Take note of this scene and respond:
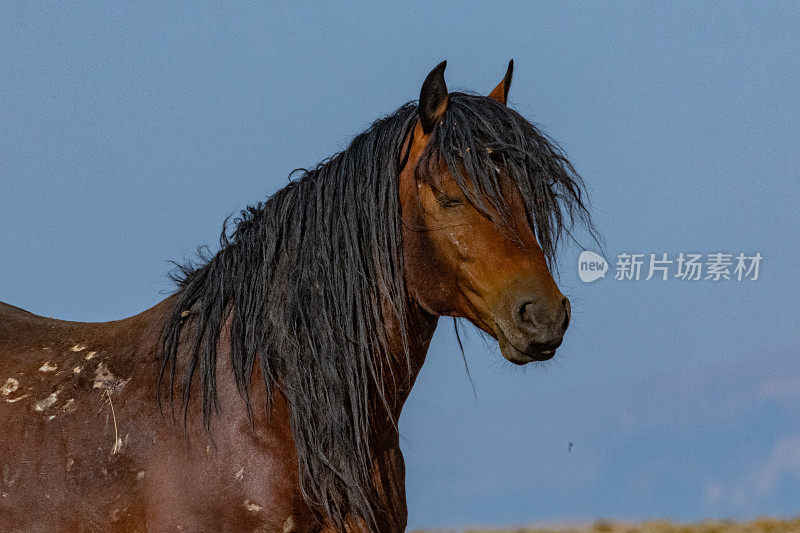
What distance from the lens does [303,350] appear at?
10.3ft

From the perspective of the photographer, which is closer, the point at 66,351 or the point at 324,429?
the point at 324,429

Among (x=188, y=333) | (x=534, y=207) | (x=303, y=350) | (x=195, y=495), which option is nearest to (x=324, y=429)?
(x=303, y=350)

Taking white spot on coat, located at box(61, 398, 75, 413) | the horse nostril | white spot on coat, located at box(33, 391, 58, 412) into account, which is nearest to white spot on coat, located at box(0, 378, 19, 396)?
white spot on coat, located at box(33, 391, 58, 412)

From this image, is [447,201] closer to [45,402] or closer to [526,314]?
[526,314]

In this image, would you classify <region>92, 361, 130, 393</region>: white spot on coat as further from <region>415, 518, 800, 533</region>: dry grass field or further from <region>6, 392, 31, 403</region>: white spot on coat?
<region>415, 518, 800, 533</region>: dry grass field

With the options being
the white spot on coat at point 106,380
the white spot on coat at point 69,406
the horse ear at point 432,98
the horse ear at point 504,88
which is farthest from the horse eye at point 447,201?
the white spot on coat at point 69,406

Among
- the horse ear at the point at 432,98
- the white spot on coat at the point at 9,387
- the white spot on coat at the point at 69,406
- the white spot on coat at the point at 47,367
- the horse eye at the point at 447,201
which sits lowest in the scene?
the white spot on coat at the point at 69,406

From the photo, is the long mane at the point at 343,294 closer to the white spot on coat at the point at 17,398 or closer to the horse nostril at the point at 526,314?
the horse nostril at the point at 526,314

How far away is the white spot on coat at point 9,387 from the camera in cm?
348

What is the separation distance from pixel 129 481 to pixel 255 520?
560 millimetres

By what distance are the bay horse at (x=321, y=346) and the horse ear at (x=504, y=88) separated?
0.45m

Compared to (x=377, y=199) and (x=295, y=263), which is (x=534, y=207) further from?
(x=295, y=263)

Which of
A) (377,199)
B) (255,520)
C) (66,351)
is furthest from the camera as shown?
(66,351)

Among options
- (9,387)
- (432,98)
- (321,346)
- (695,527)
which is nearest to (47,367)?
(9,387)
